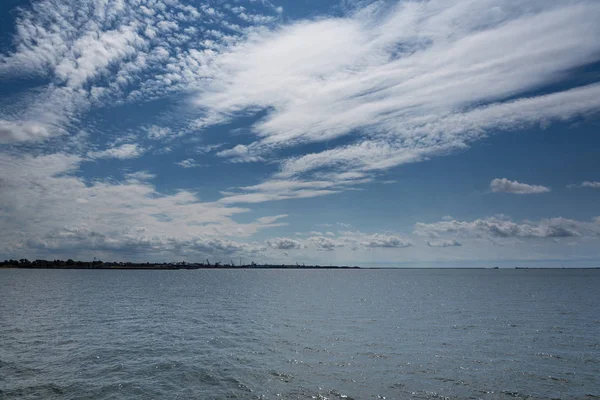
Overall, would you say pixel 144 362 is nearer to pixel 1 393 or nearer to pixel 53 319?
pixel 1 393

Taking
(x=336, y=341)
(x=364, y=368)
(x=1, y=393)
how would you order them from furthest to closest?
(x=336, y=341) → (x=364, y=368) → (x=1, y=393)

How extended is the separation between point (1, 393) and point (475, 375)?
3327 centimetres

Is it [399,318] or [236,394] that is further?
[399,318]

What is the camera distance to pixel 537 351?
3728 centimetres

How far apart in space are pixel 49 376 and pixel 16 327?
91.1 feet

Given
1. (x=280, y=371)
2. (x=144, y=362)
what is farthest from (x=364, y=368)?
(x=144, y=362)

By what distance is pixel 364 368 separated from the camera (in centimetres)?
3116

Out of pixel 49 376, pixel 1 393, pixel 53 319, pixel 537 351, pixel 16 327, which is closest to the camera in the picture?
pixel 1 393

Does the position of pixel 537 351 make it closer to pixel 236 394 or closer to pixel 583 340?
pixel 583 340

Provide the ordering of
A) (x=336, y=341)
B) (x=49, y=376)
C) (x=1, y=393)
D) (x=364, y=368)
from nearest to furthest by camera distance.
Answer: (x=1, y=393) → (x=49, y=376) → (x=364, y=368) → (x=336, y=341)

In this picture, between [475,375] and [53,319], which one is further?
[53,319]

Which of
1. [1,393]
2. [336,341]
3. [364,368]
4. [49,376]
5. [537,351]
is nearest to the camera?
[1,393]

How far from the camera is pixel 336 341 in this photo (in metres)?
41.5

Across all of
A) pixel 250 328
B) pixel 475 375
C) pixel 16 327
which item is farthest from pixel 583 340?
pixel 16 327
